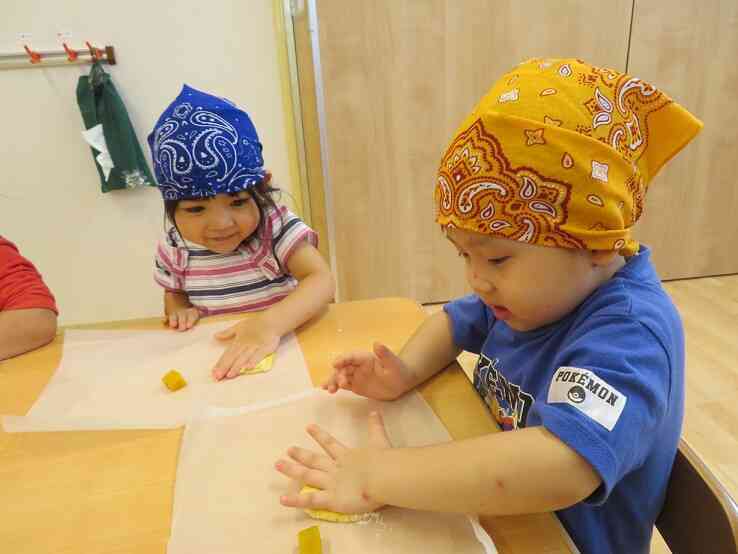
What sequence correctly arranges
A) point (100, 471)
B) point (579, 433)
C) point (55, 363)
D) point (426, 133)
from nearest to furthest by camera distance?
point (579, 433) < point (100, 471) < point (55, 363) < point (426, 133)

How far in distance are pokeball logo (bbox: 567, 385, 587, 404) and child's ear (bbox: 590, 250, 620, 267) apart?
13 centimetres

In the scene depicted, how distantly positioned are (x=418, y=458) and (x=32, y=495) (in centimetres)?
37

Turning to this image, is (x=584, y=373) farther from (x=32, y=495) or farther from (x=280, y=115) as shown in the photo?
(x=280, y=115)

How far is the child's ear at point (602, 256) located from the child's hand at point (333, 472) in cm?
27

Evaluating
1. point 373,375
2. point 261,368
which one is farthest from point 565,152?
point 261,368

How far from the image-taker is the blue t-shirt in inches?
16.7

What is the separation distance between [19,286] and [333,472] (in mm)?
689

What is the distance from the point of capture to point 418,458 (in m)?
0.47

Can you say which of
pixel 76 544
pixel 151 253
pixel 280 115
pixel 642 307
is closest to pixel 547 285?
pixel 642 307

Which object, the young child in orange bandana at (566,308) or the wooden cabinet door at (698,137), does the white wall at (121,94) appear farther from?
the young child in orange bandana at (566,308)

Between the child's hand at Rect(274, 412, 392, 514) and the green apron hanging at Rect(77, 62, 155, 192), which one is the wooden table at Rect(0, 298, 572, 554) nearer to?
the child's hand at Rect(274, 412, 392, 514)

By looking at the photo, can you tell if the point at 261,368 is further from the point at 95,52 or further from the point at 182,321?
the point at 95,52

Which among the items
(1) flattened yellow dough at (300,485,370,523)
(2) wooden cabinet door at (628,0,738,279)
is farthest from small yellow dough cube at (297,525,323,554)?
(2) wooden cabinet door at (628,0,738,279)

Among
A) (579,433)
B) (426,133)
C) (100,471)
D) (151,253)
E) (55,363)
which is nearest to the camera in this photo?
(579,433)
